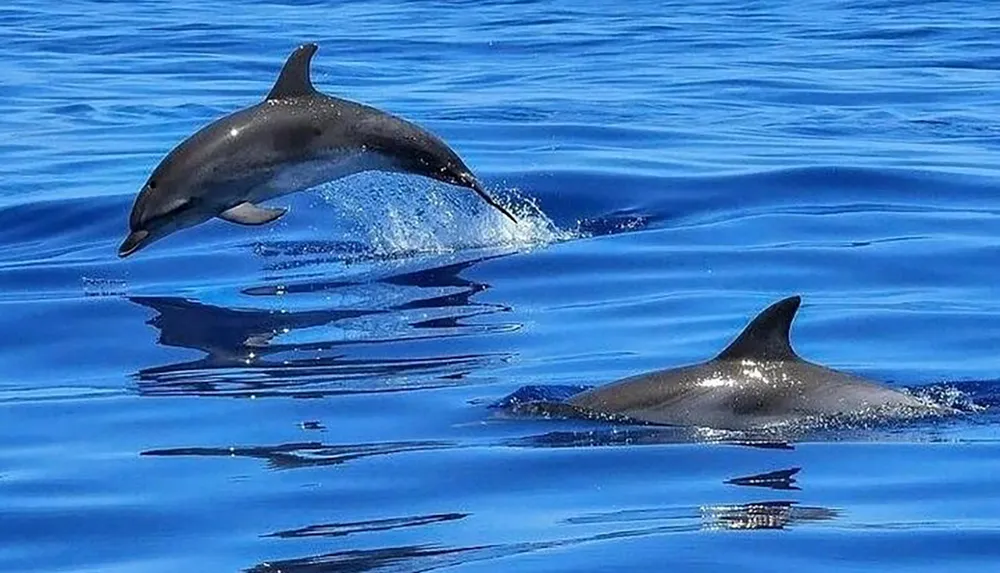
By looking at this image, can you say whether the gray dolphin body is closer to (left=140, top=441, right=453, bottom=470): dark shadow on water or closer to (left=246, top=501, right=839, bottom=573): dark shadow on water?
(left=140, top=441, right=453, bottom=470): dark shadow on water

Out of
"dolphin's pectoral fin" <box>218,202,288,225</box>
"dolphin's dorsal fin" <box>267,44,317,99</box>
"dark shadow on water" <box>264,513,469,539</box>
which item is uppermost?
"dolphin's dorsal fin" <box>267,44,317,99</box>

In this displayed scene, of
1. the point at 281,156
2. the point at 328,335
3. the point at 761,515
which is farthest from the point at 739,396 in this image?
the point at 281,156

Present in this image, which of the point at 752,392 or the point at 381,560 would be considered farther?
the point at 752,392

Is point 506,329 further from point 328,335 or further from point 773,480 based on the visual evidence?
point 773,480

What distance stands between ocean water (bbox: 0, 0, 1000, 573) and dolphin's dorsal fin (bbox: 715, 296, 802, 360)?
0.43 meters

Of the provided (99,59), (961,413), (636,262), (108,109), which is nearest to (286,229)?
(636,262)

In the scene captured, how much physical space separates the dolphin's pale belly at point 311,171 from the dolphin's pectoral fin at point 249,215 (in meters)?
0.18

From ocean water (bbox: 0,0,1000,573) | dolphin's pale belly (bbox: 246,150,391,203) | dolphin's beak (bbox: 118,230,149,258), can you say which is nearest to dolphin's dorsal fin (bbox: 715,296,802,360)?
ocean water (bbox: 0,0,1000,573)

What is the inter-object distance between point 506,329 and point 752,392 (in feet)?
8.79

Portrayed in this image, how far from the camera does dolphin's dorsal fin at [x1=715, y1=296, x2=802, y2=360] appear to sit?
8.62 m

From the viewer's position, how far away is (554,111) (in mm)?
21672

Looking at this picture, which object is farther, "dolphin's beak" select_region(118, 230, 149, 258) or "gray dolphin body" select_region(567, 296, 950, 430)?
"dolphin's beak" select_region(118, 230, 149, 258)

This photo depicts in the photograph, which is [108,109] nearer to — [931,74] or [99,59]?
[99,59]

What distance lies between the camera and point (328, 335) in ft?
37.0
